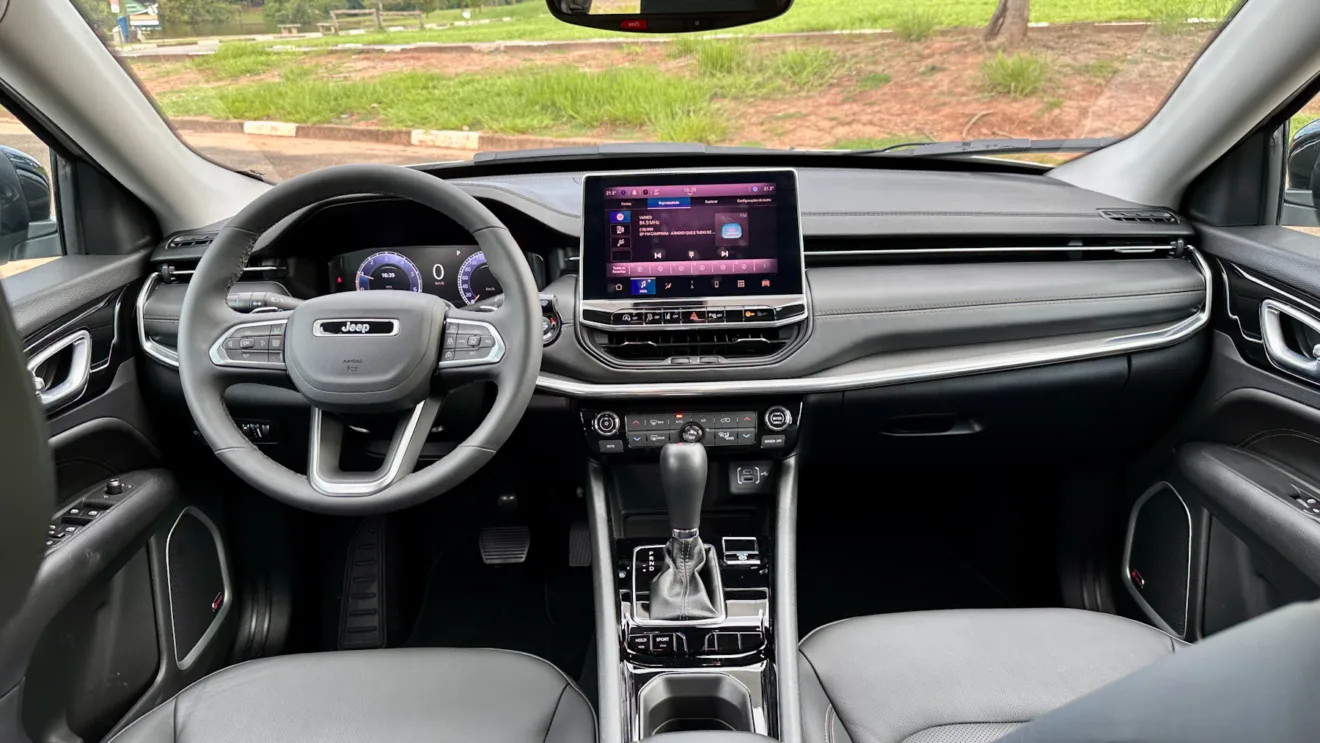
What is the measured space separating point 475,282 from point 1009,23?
2742 mm

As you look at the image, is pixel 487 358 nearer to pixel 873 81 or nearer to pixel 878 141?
pixel 878 141

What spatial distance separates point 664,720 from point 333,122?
2.51 meters

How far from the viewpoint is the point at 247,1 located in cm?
322

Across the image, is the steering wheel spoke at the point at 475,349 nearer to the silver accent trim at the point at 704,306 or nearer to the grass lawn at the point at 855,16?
the silver accent trim at the point at 704,306

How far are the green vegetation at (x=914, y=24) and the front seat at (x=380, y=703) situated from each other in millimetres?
3809

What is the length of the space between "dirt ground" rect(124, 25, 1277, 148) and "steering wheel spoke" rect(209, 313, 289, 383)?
2.75ft

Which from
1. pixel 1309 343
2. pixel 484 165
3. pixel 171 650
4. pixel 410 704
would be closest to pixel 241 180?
pixel 484 165

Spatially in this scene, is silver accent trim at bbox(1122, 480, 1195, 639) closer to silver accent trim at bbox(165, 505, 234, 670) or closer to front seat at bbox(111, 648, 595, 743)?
front seat at bbox(111, 648, 595, 743)

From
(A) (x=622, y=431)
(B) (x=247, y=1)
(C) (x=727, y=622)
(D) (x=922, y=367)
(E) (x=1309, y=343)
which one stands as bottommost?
(C) (x=727, y=622)

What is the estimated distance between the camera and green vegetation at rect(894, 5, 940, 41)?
14.9ft

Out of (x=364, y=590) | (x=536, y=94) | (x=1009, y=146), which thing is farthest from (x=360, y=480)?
(x=536, y=94)

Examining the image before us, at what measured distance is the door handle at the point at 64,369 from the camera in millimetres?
1905

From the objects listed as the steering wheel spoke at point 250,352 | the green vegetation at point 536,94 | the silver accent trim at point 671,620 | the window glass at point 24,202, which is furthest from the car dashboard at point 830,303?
the green vegetation at point 536,94

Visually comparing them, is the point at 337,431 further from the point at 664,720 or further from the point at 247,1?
the point at 247,1
